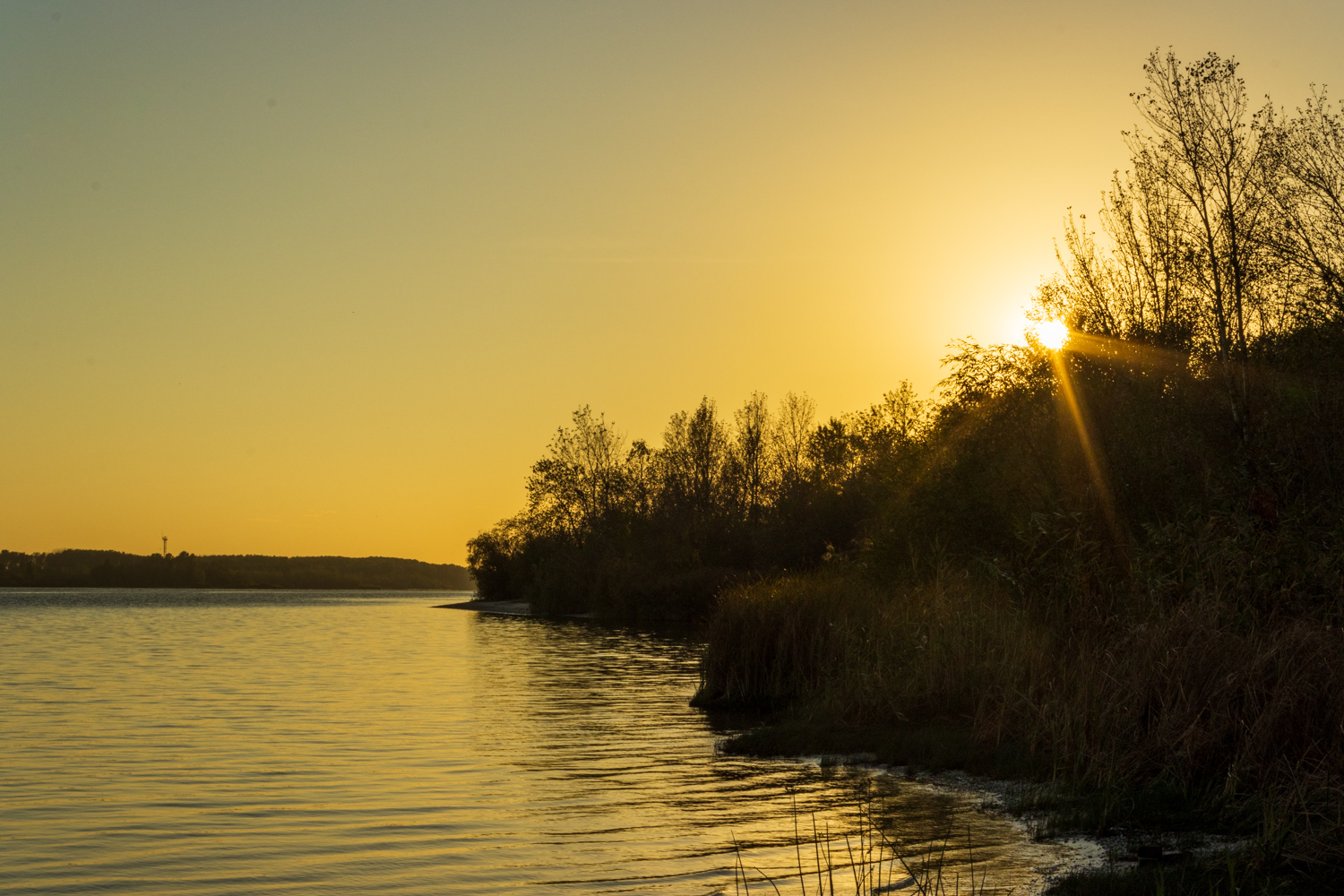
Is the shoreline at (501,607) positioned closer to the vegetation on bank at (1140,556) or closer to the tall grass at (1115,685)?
the vegetation on bank at (1140,556)

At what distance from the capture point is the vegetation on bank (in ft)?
36.4

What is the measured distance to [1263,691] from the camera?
35.8ft

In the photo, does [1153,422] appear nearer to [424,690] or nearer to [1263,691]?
[1263,691]

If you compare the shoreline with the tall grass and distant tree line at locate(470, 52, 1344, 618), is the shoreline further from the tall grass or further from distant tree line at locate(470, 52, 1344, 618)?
the tall grass

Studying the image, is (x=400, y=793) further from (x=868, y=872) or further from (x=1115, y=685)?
(x=1115, y=685)

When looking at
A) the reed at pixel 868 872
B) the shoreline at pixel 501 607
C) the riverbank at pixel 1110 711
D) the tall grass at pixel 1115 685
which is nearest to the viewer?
the reed at pixel 868 872

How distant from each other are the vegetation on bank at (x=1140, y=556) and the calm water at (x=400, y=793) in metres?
1.94

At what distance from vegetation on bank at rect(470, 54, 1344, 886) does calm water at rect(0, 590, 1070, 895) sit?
1936 millimetres

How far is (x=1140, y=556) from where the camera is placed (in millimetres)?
16797

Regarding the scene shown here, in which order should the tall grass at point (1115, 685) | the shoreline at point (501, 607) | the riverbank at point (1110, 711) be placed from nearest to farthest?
1. the riverbank at point (1110, 711)
2. the tall grass at point (1115, 685)
3. the shoreline at point (501, 607)

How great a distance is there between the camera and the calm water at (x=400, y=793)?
34.0 feet

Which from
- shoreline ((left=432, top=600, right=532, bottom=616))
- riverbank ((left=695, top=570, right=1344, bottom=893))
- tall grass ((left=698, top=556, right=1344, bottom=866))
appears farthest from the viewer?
shoreline ((left=432, top=600, right=532, bottom=616))

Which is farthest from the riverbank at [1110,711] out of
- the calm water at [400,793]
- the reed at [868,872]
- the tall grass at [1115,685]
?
the reed at [868,872]

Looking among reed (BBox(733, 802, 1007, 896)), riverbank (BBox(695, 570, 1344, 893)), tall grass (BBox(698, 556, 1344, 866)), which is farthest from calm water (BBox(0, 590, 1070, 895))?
tall grass (BBox(698, 556, 1344, 866))
